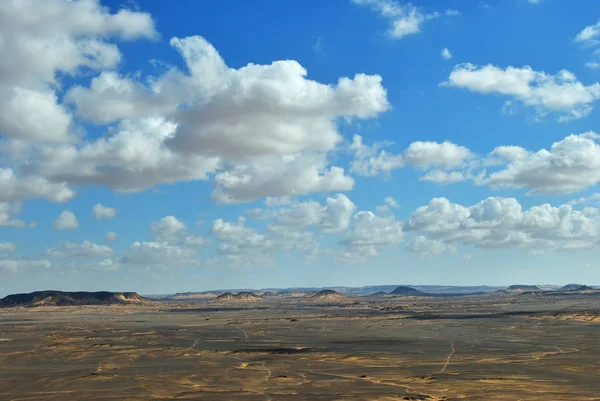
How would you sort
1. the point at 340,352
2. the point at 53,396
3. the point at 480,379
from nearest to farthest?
the point at 53,396, the point at 480,379, the point at 340,352

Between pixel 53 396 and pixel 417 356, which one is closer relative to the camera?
pixel 53 396

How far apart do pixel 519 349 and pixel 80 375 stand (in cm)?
3418

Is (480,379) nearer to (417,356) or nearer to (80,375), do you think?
(417,356)

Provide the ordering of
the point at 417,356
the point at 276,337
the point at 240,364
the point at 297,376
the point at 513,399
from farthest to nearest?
the point at 276,337, the point at 417,356, the point at 240,364, the point at 297,376, the point at 513,399

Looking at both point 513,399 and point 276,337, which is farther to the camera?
point 276,337

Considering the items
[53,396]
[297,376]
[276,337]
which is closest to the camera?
[53,396]

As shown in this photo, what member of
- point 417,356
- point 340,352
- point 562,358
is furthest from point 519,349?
point 340,352

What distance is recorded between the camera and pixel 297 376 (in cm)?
3581

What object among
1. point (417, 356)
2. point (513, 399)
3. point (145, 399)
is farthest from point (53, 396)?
point (417, 356)

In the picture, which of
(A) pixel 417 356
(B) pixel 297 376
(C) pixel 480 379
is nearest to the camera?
(C) pixel 480 379

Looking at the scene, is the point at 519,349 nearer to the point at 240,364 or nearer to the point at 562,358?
the point at 562,358

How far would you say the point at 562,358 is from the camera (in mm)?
43344

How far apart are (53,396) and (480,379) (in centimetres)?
2254

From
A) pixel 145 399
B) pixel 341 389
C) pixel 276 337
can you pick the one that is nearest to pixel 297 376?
pixel 341 389
